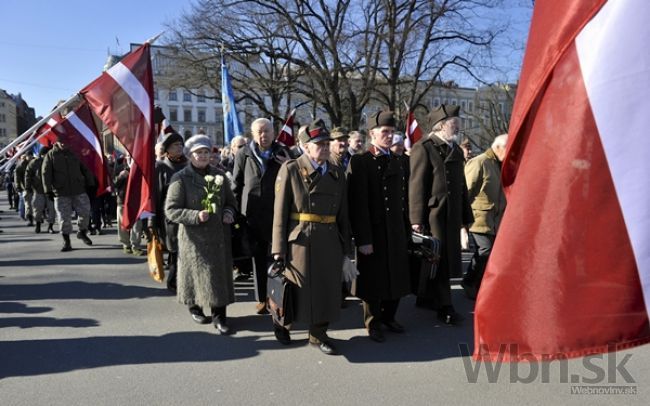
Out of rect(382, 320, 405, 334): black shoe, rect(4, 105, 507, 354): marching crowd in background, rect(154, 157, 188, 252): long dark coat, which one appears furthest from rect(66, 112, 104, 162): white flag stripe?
rect(382, 320, 405, 334): black shoe

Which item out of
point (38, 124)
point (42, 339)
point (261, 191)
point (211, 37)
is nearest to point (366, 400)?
point (261, 191)

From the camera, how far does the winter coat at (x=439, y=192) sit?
5.15 meters

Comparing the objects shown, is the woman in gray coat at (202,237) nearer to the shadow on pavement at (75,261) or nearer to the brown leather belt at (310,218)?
the brown leather belt at (310,218)

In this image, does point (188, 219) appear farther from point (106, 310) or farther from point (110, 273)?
point (110, 273)

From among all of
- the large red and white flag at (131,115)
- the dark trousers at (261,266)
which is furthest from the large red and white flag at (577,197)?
the large red and white flag at (131,115)

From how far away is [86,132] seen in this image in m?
7.93

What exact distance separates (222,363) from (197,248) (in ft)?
3.94

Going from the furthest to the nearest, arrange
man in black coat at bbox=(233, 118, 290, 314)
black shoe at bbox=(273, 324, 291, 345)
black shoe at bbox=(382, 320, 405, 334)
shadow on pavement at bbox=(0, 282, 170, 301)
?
shadow on pavement at bbox=(0, 282, 170, 301)
man in black coat at bbox=(233, 118, 290, 314)
black shoe at bbox=(382, 320, 405, 334)
black shoe at bbox=(273, 324, 291, 345)

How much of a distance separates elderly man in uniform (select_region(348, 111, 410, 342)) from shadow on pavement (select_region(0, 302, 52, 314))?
3593 mm

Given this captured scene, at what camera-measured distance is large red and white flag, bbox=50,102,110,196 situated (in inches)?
307

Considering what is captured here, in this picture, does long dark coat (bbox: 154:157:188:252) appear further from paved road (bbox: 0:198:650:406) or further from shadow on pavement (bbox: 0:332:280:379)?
shadow on pavement (bbox: 0:332:280:379)

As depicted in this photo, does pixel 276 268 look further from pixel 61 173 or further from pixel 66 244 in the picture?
pixel 66 244

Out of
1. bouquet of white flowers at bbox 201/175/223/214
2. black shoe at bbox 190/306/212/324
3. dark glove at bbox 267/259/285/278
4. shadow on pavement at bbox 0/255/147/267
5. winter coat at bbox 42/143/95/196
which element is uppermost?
winter coat at bbox 42/143/95/196

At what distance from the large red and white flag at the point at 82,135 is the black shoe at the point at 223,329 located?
12.5 ft
